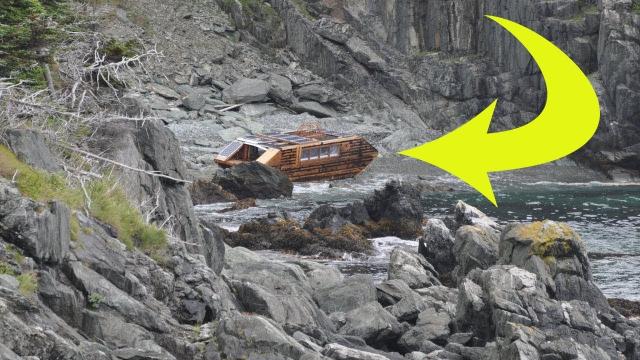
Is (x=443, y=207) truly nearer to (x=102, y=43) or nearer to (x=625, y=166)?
(x=625, y=166)

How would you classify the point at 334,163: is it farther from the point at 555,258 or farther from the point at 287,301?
the point at 287,301

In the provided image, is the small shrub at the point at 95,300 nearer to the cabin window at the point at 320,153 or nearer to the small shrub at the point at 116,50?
the small shrub at the point at 116,50

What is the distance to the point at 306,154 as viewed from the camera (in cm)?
6372

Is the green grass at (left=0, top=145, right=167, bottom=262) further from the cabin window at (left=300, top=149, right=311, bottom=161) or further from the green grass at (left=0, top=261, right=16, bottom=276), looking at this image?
the cabin window at (left=300, top=149, right=311, bottom=161)

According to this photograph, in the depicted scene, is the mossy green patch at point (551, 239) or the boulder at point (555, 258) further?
the mossy green patch at point (551, 239)

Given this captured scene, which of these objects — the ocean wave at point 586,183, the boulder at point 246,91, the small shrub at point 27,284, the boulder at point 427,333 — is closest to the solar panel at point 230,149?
the boulder at point 246,91

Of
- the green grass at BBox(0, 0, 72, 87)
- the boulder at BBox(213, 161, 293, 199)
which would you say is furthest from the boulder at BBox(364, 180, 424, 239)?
the green grass at BBox(0, 0, 72, 87)

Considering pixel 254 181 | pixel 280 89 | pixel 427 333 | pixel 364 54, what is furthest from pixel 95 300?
pixel 364 54

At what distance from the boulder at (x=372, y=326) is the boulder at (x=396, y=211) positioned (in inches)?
825

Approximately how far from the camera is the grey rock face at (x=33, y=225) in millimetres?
14742

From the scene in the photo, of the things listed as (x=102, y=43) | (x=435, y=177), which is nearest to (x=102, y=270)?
(x=102, y=43)

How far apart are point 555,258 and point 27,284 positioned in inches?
745

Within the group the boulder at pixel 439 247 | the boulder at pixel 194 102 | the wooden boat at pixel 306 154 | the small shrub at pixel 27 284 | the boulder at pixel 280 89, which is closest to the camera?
the small shrub at pixel 27 284

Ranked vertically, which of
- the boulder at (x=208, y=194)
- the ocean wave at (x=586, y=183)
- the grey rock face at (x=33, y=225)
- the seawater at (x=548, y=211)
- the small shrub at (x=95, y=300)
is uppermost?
the grey rock face at (x=33, y=225)
